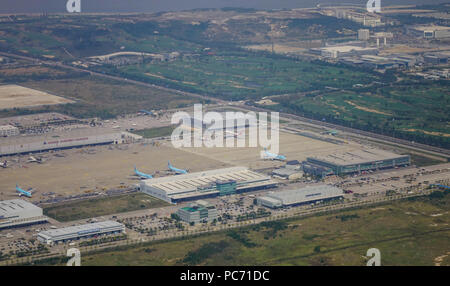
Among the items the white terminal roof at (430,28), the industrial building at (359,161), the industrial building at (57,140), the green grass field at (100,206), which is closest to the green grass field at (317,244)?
the green grass field at (100,206)

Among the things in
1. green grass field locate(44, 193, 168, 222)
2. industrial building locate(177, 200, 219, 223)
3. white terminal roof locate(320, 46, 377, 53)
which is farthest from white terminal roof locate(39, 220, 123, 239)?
white terminal roof locate(320, 46, 377, 53)

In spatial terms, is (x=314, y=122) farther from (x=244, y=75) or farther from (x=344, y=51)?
(x=344, y=51)

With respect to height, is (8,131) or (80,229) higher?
(8,131)

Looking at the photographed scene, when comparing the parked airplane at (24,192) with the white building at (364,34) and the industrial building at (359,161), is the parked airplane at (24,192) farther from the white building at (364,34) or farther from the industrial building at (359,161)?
the white building at (364,34)

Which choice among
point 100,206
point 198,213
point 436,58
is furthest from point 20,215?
point 436,58

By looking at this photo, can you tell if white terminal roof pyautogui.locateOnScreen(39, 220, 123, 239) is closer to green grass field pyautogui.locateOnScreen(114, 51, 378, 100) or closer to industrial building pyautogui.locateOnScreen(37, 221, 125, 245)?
industrial building pyautogui.locateOnScreen(37, 221, 125, 245)

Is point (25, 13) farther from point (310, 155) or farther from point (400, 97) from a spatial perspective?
point (310, 155)
